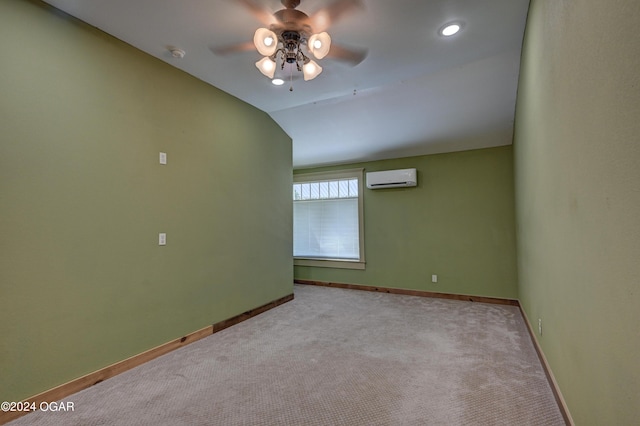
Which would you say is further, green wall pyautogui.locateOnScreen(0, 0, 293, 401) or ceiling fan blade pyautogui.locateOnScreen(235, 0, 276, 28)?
ceiling fan blade pyautogui.locateOnScreen(235, 0, 276, 28)

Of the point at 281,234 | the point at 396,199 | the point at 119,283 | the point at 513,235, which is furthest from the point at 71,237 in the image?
the point at 513,235

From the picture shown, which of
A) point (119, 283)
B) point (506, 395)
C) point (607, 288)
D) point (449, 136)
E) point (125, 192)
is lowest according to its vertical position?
point (506, 395)

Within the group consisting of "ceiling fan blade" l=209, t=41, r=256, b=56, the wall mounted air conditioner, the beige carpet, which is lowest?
the beige carpet

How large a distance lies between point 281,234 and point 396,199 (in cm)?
204

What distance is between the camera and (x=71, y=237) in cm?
220

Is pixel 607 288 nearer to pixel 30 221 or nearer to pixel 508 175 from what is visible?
pixel 30 221

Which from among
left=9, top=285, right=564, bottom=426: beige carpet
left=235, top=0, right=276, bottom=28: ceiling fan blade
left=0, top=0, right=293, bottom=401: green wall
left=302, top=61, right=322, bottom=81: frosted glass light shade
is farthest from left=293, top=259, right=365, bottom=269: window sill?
left=235, top=0, right=276, bottom=28: ceiling fan blade

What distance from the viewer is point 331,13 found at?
2178 mm

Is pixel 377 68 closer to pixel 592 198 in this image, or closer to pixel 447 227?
pixel 592 198

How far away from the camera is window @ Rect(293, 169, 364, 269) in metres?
5.46

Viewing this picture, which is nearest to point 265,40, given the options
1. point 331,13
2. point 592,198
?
point 331,13

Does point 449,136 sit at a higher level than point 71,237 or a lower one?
higher

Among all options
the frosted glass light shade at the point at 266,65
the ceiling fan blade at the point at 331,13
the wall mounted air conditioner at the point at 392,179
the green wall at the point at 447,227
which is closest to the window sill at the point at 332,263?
the green wall at the point at 447,227

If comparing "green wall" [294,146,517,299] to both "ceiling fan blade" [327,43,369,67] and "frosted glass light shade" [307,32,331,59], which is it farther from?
"frosted glass light shade" [307,32,331,59]
